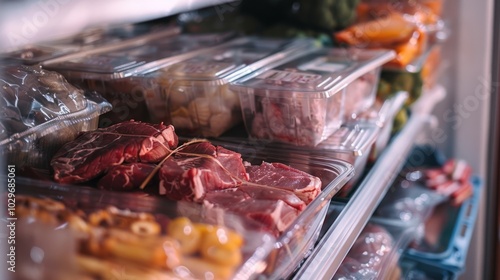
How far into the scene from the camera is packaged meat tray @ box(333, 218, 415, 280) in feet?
4.37

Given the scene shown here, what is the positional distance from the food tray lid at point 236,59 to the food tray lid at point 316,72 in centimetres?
3

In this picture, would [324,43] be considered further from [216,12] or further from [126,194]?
[126,194]

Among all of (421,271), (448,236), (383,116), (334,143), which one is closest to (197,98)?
(334,143)

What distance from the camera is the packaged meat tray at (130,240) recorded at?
0.71 m

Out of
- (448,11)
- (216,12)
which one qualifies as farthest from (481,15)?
(216,12)

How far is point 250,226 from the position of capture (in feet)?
2.68

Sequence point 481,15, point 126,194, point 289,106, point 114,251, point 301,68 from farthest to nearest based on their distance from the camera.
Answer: point 481,15, point 301,68, point 289,106, point 126,194, point 114,251

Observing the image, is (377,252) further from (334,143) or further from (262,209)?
(262,209)

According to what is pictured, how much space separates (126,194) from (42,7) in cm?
40

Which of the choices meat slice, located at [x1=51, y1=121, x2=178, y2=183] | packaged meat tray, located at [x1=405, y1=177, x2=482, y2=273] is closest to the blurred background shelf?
meat slice, located at [x1=51, y1=121, x2=178, y2=183]

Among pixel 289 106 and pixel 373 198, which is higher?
pixel 289 106

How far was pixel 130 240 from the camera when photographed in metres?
0.73

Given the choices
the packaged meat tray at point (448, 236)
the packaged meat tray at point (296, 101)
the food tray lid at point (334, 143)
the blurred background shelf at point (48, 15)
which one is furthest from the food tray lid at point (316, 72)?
the packaged meat tray at point (448, 236)

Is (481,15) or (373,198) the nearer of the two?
(373,198)
